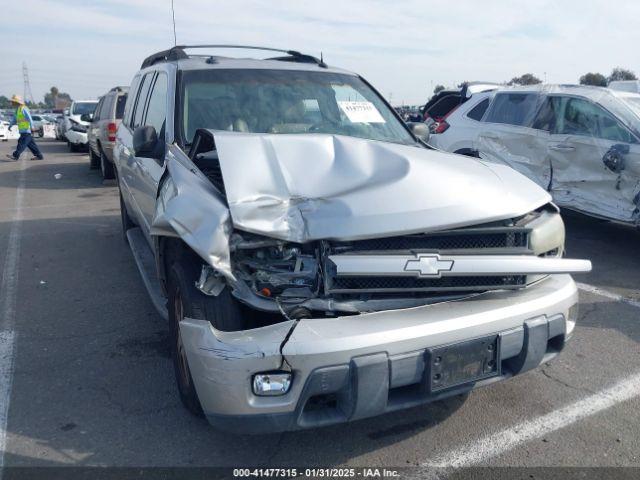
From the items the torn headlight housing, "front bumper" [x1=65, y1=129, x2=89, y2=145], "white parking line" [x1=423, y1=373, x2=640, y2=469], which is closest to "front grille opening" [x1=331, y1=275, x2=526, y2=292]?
the torn headlight housing

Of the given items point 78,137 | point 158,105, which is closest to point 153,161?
point 158,105

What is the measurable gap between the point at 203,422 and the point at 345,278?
1246 millimetres

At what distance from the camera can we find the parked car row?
6.60m

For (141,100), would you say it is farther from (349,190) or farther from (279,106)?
(349,190)

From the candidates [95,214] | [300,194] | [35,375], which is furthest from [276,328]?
[95,214]

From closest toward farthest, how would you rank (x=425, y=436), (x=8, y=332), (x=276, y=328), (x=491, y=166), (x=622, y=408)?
(x=276, y=328) → (x=425, y=436) → (x=622, y=408) → (x=491, y=166) → (x=8, y=332)

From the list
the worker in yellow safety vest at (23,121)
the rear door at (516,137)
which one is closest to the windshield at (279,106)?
the rear door at (516,137)

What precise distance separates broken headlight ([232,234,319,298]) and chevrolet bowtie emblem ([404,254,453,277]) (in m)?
0.43

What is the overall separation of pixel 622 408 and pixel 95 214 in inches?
312

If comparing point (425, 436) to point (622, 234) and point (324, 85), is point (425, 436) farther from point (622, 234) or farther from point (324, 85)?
point (622, 234)

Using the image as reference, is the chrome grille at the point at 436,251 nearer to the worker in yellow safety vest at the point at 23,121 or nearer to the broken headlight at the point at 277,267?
the broken headlight at the point at 277,267

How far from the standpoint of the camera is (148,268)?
15.1ft

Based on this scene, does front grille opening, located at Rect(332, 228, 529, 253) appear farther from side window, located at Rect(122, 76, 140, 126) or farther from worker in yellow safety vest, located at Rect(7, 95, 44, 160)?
worker in yellow safety vest, located at Rect(7, 95, 44, 160)

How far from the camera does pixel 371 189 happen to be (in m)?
2.97
